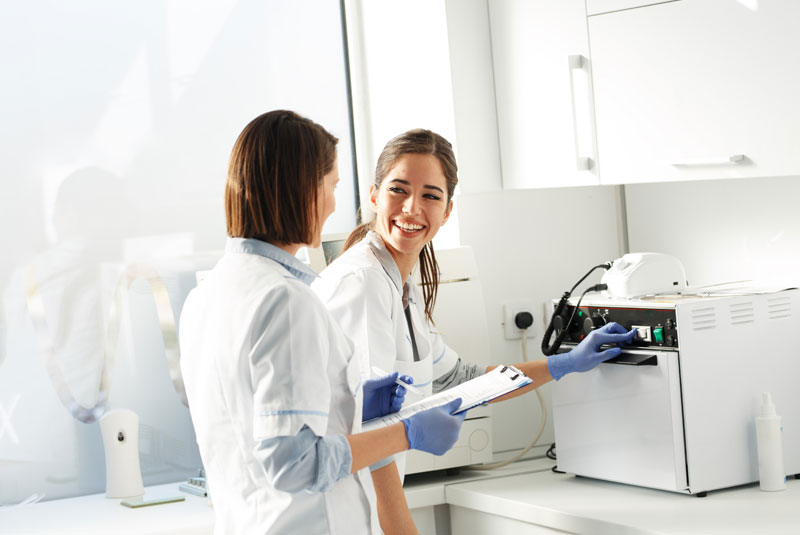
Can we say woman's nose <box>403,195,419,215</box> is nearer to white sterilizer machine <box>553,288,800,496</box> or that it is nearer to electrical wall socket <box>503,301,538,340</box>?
white sterilizer machine <box>553,288,800,496</box>

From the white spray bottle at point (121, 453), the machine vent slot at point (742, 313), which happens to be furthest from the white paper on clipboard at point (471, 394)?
the white spray bottle at point (121, 453)

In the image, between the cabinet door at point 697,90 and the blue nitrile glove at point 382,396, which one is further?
the cabinet door at point 697,90

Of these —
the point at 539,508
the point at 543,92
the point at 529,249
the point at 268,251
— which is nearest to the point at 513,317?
the point at 529,249

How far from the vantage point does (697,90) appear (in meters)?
1.88

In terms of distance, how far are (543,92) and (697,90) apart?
42cm

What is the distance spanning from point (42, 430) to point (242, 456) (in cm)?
124

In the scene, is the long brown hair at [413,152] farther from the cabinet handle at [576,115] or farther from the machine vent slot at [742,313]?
the machine vent slot at [742,313]

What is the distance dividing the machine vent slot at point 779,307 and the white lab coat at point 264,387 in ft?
3.06

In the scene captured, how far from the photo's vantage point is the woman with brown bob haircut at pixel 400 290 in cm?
160

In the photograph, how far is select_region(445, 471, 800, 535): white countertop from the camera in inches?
63.6

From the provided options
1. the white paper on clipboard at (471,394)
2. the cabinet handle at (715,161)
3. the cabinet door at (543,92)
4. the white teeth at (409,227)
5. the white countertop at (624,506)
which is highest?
the cabinet door at (543,92)

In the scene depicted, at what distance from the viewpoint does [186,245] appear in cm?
246

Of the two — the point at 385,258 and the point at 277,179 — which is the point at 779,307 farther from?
the point at 277,179

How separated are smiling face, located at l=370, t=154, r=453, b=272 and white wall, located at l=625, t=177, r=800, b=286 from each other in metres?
0.79
